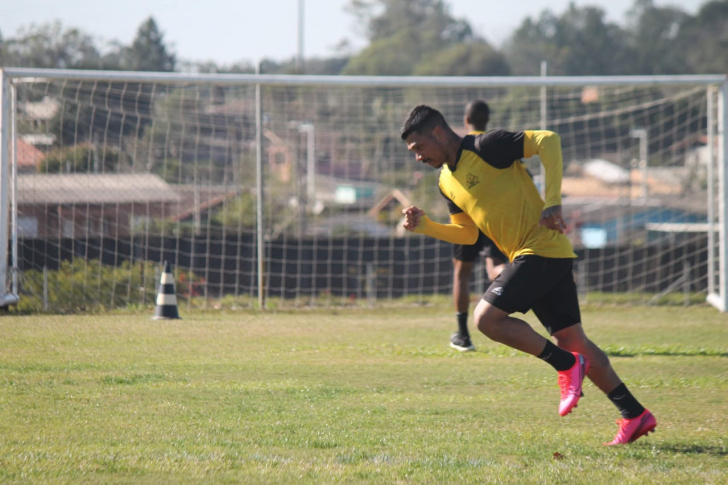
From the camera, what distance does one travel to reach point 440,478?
374 centimetres

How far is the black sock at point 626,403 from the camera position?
4553 millimetres

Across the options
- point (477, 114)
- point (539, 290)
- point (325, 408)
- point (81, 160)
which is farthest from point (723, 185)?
point (81, 160)

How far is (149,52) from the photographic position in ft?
109

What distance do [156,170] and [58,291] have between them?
559 cm

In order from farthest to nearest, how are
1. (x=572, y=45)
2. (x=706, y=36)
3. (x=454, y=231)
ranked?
1. (x=706, y=36)
2. (x=572, y=45)
3. (x=454, y=231)

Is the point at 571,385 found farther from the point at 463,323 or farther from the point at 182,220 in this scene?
the point at 182,220

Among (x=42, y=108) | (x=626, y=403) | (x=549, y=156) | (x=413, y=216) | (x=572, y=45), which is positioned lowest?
(x=626, y=403)

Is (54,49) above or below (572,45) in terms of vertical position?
below

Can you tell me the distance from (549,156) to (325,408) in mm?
2027

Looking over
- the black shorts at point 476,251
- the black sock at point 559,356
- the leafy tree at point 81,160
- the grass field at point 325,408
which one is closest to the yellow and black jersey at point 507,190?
the black sock at point 559,356

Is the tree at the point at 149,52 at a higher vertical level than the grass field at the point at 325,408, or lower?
higher

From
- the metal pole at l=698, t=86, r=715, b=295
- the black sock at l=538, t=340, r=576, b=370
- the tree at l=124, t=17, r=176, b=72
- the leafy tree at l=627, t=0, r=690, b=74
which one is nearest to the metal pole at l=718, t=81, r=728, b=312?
the metal pole at l=698, t=86, r=715, b=295

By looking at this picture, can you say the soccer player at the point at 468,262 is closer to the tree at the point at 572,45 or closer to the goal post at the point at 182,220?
the goal post at the point at 182,220

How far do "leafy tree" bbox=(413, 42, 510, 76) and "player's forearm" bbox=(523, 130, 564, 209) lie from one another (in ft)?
241
